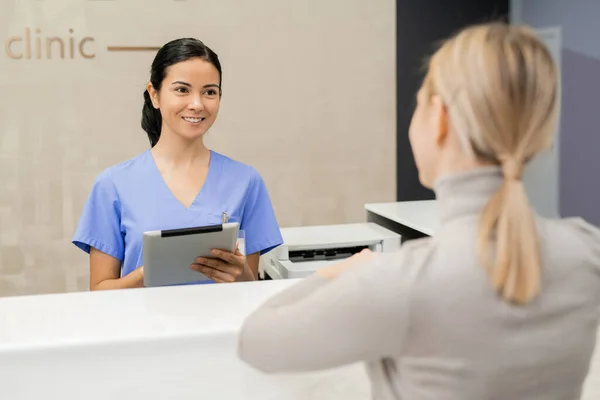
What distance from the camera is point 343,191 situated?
4.72 metres

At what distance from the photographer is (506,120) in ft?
2.25

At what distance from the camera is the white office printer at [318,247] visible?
271 cm

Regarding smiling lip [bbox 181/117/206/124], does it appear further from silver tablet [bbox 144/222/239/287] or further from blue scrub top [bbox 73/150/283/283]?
silver tablet [bbox 144/222/239/287]

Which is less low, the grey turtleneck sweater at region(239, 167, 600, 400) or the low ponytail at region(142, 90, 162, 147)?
the low ponytail at region(142, 90, 162, 147)

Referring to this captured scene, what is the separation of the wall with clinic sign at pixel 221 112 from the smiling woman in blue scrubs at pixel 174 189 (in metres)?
2.27

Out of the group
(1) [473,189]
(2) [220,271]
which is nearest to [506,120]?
(1) [473,189]

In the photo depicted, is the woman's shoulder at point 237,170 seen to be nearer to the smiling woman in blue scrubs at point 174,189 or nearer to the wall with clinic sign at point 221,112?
the smiling woman in blue scrubs at point 174,189

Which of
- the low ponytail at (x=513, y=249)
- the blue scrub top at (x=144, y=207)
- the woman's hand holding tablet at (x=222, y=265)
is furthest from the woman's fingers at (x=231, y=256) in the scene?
the low ponytail at (x=513, y=249)

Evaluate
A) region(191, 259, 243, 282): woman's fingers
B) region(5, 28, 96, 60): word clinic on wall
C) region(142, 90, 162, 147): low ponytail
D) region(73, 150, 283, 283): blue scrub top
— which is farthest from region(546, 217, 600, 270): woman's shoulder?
region(5, 28, 96, 60): word clinic on wall

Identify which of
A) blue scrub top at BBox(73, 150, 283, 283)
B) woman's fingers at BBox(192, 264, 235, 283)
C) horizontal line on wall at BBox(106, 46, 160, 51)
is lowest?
woman's fingers at BBox(192, 264, 235, 283)

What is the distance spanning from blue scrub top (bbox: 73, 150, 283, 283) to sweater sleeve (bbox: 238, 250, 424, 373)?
1326 mm

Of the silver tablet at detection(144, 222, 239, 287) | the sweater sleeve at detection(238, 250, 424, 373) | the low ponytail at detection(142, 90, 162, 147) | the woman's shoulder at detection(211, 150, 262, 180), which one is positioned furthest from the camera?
the low ponytail at detection(142, 90, 162, 147)

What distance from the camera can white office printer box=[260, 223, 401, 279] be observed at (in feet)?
8.88

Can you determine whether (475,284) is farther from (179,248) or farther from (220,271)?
(220,271)
